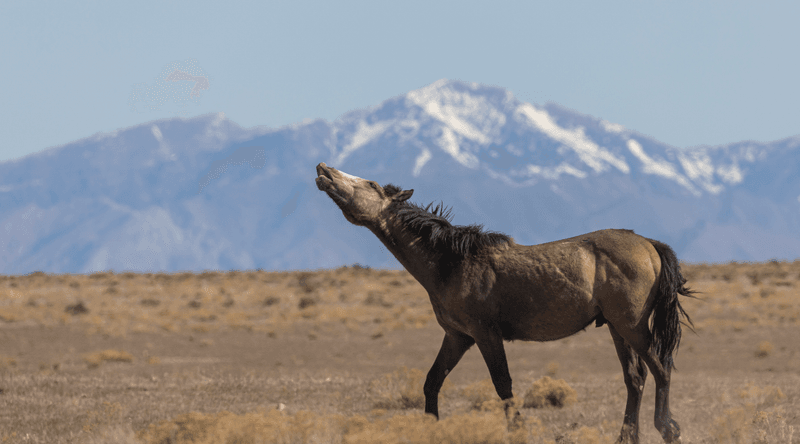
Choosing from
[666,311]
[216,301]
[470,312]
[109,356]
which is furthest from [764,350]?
[216,301]

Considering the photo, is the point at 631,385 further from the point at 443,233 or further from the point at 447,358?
the point at 443,233

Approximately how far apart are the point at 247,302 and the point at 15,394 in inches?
783

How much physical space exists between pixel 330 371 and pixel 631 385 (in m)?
9.54

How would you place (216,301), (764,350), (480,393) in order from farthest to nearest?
(216,301) < (764,350) < (480,393)

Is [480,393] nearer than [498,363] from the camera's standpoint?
No

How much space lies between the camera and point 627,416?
6719 mm

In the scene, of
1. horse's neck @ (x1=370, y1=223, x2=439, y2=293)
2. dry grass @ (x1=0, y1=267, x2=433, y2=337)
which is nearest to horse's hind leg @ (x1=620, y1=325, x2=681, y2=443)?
horse's neck @ (x1=370, y1=223, x2=439, y2=293)

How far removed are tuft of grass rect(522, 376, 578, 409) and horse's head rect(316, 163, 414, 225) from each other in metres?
4.76

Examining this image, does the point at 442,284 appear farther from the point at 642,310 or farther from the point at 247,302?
the point at 247,302

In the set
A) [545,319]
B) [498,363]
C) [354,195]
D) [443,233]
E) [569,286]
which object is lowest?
[498,363]

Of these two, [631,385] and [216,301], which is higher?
[216,301]

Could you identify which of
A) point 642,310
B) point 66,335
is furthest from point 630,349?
point 66,335

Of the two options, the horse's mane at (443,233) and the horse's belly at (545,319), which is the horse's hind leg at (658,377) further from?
the horse's mane at (443,233)

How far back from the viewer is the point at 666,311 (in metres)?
6.73
